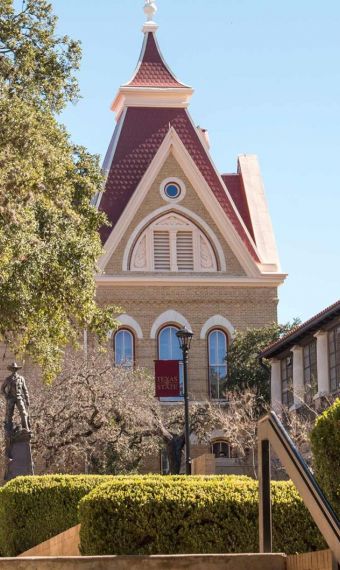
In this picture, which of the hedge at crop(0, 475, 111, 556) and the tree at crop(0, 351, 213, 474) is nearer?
the hedge at crop(0, 475, 111, 556)

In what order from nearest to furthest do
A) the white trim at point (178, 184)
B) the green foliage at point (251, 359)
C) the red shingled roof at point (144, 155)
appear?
the green foliage at point (251, 359), the red shingled roof at point (144, 155), the white trim at point (178, 184)

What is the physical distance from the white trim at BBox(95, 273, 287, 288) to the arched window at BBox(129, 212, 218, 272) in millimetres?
525

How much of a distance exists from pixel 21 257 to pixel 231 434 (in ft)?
68.5

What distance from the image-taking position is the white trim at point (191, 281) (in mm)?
49312

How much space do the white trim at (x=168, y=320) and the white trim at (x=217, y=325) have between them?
60cm

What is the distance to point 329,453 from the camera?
1113 centimetres

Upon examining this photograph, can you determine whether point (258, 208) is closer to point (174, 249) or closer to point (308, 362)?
point (174, 249)

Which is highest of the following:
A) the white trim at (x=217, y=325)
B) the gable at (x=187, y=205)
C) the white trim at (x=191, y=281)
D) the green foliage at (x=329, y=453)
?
the gable at (x=187, y=205)

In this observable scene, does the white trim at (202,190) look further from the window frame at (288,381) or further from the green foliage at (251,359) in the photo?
the window frame at (288,381)

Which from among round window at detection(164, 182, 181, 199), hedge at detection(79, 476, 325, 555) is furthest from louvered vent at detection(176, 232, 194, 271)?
hedge at detection(79, 476, 325, 555)

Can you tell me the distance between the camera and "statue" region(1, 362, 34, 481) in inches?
1063

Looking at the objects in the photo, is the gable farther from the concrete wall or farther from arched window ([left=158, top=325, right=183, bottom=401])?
the concrete wall

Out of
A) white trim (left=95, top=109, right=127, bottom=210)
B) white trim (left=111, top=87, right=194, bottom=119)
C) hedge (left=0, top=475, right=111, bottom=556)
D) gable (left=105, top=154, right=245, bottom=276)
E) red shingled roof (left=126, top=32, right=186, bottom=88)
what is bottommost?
hedge (left=0, top=475, right=111, bottom=556)

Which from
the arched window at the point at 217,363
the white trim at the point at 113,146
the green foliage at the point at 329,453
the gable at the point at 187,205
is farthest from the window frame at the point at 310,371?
the green foliage at the point at 329,453
